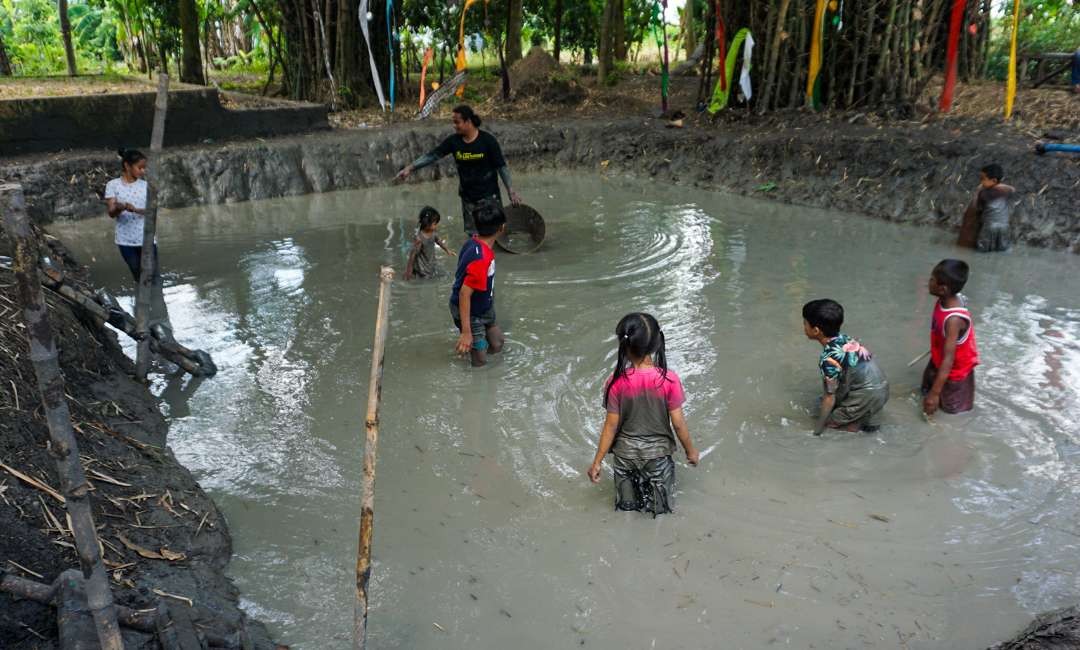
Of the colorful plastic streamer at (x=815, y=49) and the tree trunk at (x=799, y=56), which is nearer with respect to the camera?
the colorful plastic streamer at (x=815, y=49)

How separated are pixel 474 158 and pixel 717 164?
18.3 feet

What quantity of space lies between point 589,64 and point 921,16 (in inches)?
432

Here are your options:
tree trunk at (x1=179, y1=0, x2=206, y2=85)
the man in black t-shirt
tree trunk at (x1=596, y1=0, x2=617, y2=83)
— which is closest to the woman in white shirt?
the man in black t-shirt

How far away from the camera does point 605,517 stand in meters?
4.04

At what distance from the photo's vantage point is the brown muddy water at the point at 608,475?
11.2ft

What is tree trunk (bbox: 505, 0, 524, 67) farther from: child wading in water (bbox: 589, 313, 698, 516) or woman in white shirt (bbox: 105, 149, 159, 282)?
child wading in water (bbox: 589, 313, 698, 516)

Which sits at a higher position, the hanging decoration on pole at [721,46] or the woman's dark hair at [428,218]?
the hanging decoration on pole at [721,46]

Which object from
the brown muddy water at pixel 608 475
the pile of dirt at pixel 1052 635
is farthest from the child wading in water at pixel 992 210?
the pile of dirt at pixel 1052 635

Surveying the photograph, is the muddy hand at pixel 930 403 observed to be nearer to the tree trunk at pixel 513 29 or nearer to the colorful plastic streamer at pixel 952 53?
the colorful plastic streamer at pixel 952 53

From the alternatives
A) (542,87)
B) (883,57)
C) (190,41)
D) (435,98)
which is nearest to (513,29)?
(542,87)

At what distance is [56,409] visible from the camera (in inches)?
90.9

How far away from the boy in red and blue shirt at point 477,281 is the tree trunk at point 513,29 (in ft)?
41.0

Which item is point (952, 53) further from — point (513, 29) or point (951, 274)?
point (513, 29)

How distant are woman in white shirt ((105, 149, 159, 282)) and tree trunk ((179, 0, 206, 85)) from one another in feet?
26.6
